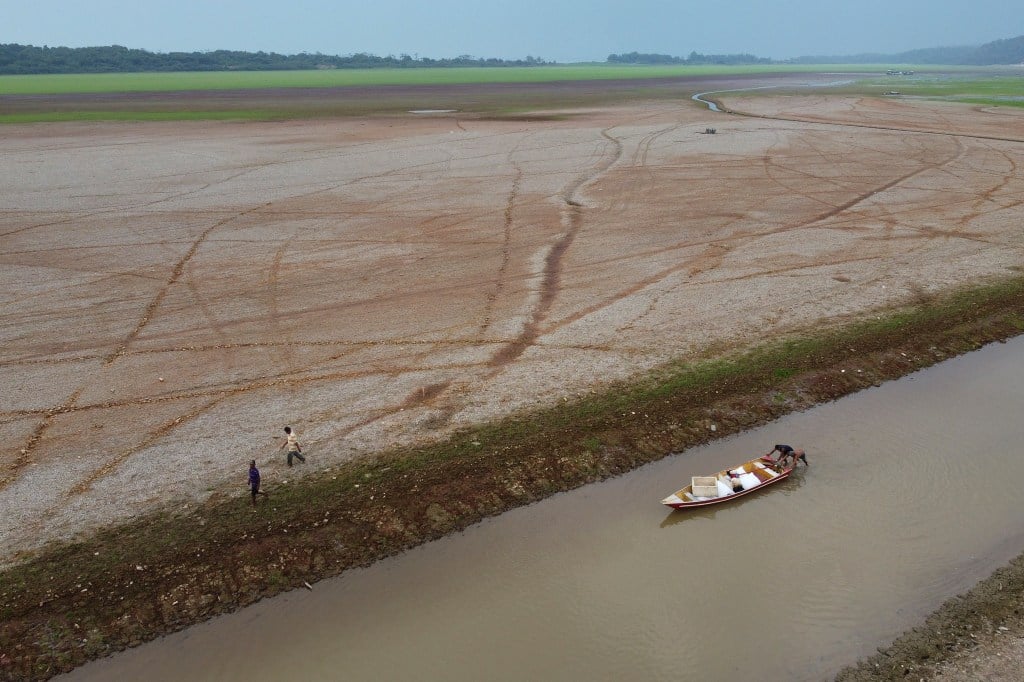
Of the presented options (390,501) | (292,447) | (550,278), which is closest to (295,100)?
(550,278)

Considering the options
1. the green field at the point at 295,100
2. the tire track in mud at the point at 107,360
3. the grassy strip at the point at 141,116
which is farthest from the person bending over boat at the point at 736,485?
the grassy strip at the point at 141,116

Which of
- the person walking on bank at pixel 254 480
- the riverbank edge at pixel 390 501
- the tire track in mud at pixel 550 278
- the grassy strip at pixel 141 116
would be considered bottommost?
the riverbank edge at pixel 390 501

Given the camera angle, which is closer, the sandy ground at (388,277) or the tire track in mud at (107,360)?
the tire track in mud at (107,360)

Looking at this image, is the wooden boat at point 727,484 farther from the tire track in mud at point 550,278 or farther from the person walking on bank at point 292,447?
the person walking on bank at point 292,447

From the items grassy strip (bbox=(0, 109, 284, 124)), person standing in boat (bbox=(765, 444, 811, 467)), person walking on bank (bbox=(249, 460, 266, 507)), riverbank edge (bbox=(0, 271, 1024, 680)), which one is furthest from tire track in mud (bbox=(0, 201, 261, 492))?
grassy strip (bbox=(0, 109, 284, 124))

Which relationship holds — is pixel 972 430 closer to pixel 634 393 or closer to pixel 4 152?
pixel 634 393

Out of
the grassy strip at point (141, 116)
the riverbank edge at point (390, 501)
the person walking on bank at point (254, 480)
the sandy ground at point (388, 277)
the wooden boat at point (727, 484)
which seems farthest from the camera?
the grassy strip at point (141, 116)
